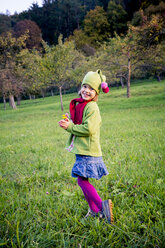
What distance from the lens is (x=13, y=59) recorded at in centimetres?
1639

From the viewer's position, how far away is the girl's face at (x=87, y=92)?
2.10 metres

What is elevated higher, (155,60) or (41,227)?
(155,60)

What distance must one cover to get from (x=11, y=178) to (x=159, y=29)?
11801mm

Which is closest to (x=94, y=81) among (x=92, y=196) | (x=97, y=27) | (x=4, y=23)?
(x=92, y=196)

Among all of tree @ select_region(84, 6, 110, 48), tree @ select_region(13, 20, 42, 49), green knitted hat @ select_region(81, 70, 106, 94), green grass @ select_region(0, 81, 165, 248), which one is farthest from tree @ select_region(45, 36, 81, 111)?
tree @ select_region(84, 6, 110, 48)

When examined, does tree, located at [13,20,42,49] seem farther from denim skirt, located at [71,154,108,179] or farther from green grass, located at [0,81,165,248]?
denim skirt, located at [71,154,108,179]

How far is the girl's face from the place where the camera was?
2.10m

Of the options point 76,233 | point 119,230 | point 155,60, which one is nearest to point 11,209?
point 76,233

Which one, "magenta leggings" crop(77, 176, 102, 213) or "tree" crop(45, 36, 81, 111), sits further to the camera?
"tree" crop(45, 36, 81, 111)

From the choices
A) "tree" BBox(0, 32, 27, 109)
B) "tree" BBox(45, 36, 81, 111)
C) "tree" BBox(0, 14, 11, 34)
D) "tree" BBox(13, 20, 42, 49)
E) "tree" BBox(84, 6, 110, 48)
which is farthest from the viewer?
"tree" BBox(84, 6, 110, 48)

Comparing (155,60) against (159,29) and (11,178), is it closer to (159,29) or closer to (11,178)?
(159,29)

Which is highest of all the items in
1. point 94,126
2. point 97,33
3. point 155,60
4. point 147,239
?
point 97,33

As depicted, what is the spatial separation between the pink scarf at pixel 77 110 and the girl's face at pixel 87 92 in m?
0.06

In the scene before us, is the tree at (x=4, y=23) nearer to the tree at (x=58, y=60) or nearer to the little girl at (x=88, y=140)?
the tree at (x=58, y=60)
